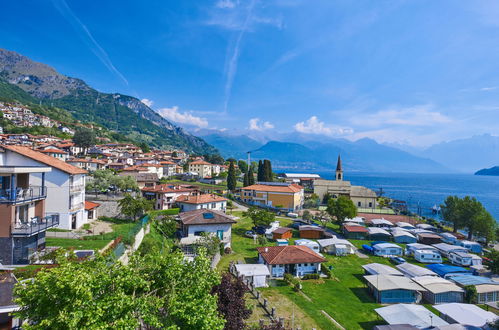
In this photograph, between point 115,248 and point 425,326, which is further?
point 115,248

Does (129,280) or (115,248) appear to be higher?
(129,280)

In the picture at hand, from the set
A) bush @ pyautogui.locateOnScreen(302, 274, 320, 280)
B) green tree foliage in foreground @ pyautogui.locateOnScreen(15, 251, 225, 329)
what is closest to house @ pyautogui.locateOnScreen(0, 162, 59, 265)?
green tree foliage in foreground @ pyautogui.locateOnScreen(15, 251, 225, 329)

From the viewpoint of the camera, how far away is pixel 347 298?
901 inches

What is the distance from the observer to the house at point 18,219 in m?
17.8

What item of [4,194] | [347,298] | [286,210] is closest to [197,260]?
[4,194]

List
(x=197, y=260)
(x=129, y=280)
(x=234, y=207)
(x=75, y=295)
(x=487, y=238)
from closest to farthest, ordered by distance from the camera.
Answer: (x=75, y=295), (x=129, y=280), (x=197, y=260), (x=487, y=238), (x=234, y=207)

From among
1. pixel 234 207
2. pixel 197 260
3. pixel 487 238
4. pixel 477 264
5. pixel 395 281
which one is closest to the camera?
pixel 197 260

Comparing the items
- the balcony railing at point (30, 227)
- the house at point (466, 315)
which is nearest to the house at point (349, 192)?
the house at point (466, 315)

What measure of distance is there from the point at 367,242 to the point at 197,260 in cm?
3846

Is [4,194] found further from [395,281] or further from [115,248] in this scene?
[395,281]

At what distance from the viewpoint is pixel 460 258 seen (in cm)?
3388

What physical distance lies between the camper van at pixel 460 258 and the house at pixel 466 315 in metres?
16.9

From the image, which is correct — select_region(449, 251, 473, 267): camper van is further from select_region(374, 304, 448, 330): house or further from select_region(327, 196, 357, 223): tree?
select_region(374, 304, 448, 330): house

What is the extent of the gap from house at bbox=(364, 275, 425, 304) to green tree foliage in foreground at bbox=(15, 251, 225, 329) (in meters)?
19.0
